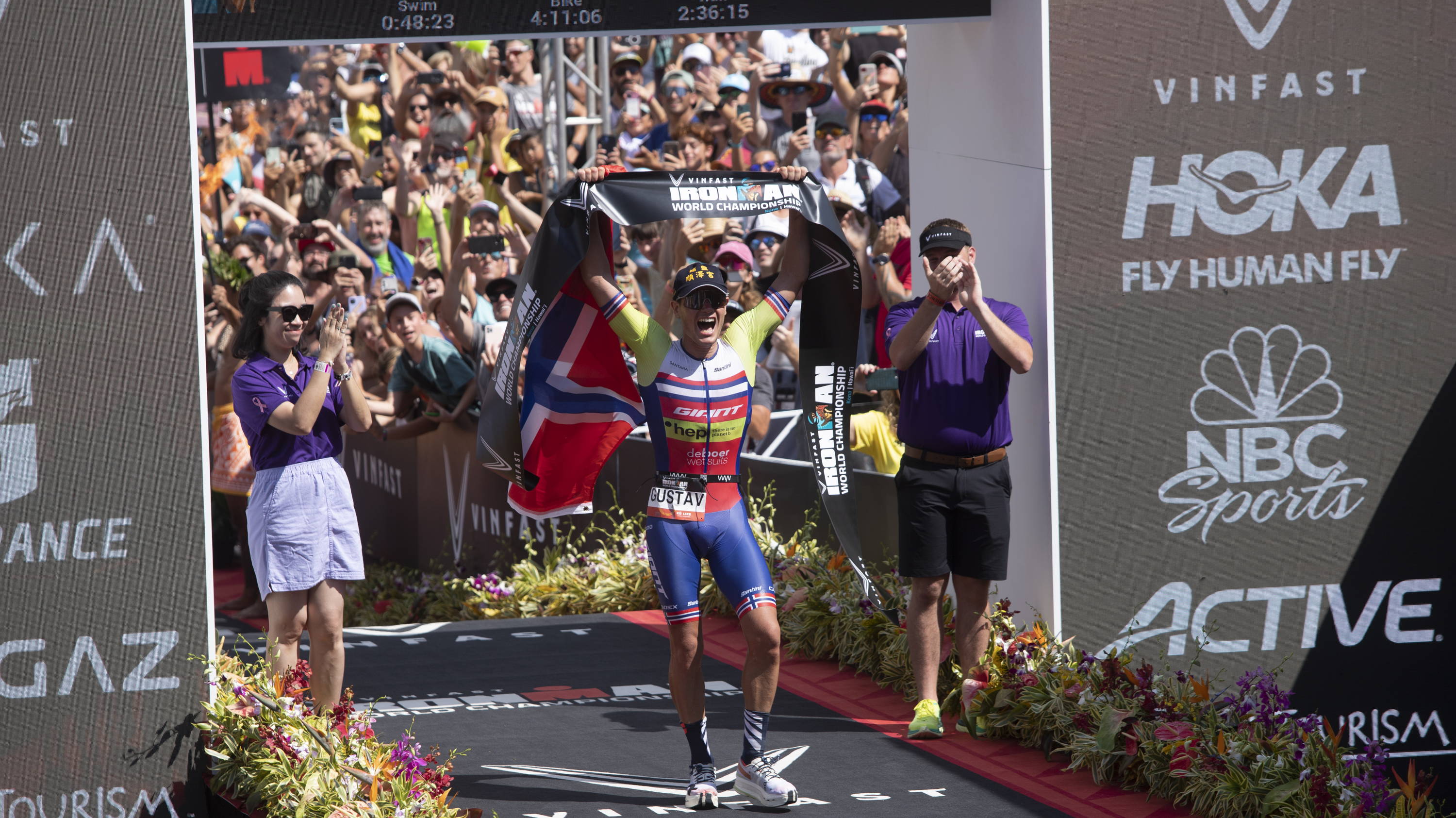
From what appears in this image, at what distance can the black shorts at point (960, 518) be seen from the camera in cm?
647

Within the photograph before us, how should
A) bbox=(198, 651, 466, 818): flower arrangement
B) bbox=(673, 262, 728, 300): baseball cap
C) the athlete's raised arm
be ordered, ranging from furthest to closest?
the athlete's raised arm
bbox=(673, 262, 728, 300): baseball cap
bbox=(198, 651, 466, 818): flower arrangement

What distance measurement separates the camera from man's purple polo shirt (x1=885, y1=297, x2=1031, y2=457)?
6.45 metres

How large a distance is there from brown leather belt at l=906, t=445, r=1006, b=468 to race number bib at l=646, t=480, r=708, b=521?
1.28m

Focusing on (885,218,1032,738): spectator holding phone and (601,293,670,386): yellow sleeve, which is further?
(885,218,1032,738): spectator holding phone

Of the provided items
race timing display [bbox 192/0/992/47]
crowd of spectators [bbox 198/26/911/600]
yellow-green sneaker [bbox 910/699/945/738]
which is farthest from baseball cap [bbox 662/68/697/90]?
yellow-green sneaker [bbox 910/699/945/738]

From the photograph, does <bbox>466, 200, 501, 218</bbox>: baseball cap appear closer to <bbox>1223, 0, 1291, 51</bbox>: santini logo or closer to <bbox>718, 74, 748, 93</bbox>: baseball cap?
<bbox>718, 74, 748, 93</bbox>: baseball cap

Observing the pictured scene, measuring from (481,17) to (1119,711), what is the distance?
380 centimetres

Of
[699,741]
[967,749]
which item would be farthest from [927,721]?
[699,741]

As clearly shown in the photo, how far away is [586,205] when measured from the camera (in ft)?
19.4

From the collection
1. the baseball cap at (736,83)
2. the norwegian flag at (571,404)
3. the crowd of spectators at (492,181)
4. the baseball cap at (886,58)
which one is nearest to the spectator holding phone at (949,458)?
the crowd of spectators at (492,181)

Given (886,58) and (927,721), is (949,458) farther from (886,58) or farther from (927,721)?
(886,58)

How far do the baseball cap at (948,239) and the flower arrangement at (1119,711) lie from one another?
1610 mm

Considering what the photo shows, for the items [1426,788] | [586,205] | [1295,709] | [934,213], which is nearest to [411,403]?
[934,213]

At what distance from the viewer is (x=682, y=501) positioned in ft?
18.4
